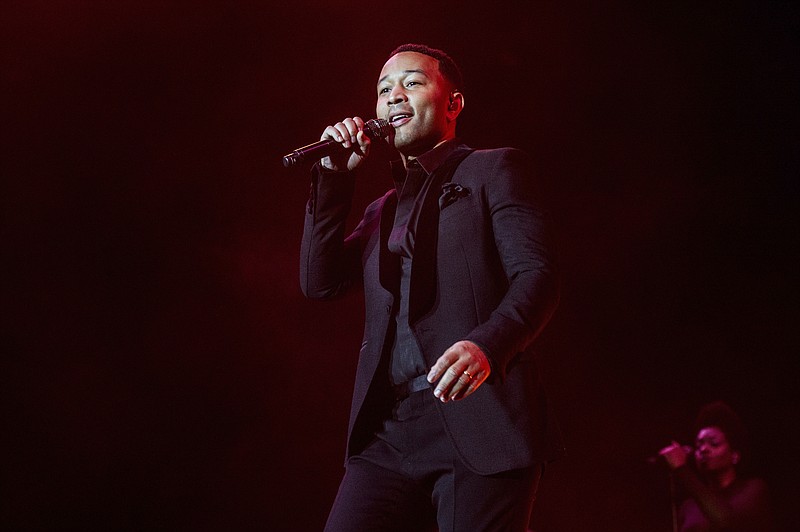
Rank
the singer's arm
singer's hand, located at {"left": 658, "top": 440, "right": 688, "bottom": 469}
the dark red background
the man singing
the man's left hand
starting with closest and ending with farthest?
the man's left hand, the man singing, the dark red background, the singer's arm, singer's hand, located at {"left": 658, "top": 440, "right": 688, "bottom": 469}

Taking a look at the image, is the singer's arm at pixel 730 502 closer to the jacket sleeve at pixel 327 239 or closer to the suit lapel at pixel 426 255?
the jacket sleeve at pixel 327 239

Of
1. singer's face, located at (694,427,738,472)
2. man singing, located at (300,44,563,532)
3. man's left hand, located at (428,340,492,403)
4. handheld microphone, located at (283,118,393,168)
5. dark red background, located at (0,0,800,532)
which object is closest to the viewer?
man's left hand, located at (428,340,492,403)

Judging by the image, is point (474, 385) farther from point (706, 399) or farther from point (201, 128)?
point (706, 399)

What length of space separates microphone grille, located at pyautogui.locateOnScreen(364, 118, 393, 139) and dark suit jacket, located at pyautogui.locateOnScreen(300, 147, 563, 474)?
0.46 ft

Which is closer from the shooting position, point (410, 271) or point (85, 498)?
point (410, 271)

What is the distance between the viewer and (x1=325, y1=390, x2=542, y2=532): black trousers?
134cm

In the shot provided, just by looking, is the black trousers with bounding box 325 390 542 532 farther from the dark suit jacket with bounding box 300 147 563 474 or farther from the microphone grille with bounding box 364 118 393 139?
the microphone grille with bounding box 364 118 393 139

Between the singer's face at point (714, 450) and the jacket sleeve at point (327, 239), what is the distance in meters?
3.13

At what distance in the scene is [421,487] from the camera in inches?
57.9

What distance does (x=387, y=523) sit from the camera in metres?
1.46

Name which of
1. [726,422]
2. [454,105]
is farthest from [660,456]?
[454,105]

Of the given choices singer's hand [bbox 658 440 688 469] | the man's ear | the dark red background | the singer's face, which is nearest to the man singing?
the man's ear

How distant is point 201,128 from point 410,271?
2389 mm

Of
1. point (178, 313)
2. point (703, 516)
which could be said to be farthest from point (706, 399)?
point (178, 313)
